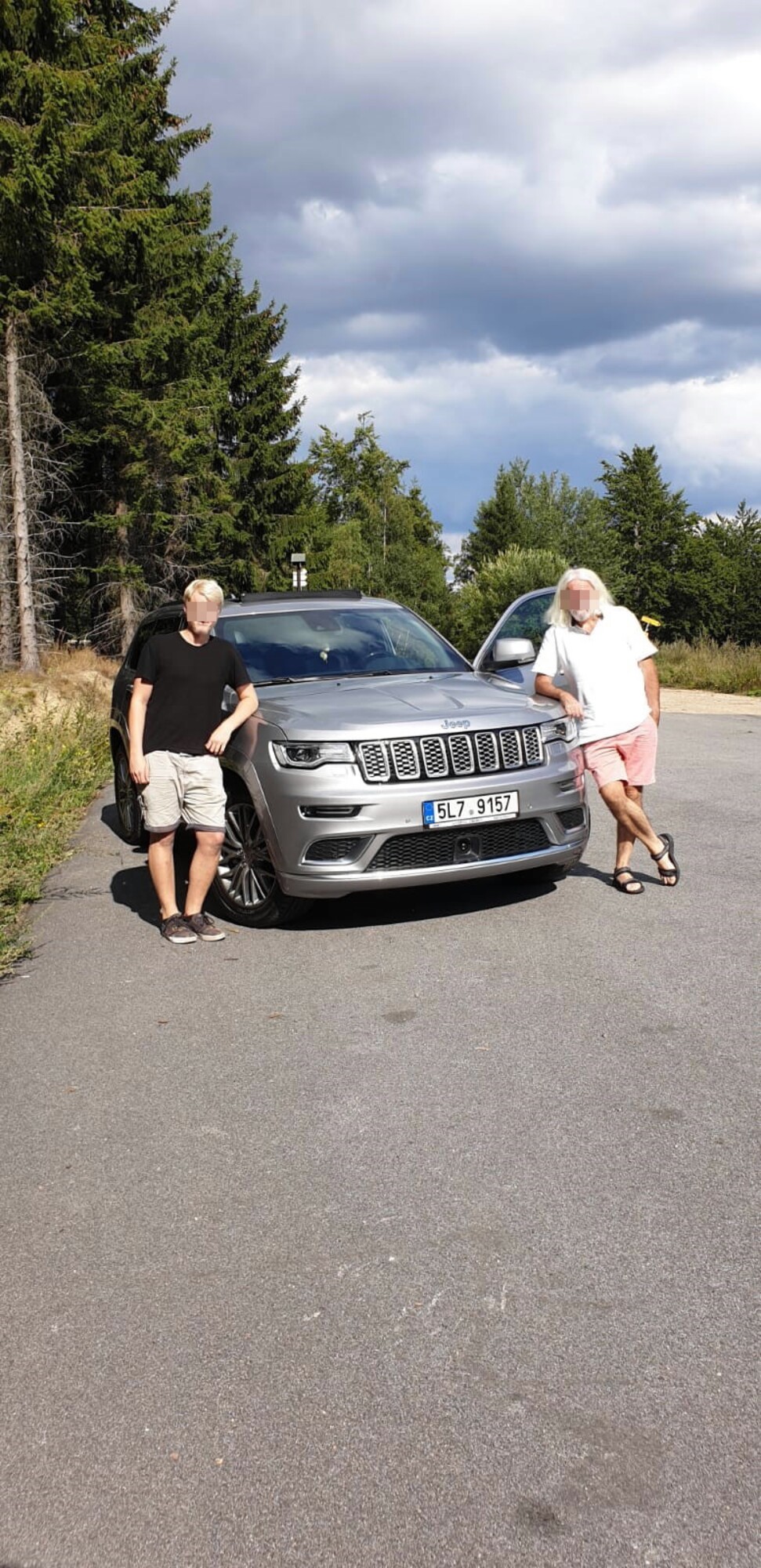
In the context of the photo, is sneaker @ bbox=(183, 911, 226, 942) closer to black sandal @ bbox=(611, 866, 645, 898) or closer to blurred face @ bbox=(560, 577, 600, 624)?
black sandal @ bbox=(611, 866, 645, 898)

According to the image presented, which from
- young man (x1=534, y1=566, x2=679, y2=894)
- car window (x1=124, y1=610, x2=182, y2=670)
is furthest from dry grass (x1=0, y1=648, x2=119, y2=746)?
young man (x1=534, y1=566, x2=679, y2=894)

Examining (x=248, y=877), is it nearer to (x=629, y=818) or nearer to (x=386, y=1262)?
(x=629, y=818)

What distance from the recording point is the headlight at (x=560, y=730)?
22.8 ft

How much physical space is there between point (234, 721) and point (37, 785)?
5318 mm

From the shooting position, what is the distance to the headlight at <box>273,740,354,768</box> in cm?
637

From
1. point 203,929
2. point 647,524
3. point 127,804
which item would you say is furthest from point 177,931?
point 647,524

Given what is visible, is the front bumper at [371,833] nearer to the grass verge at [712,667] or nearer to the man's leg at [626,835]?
the man's leg at [626,835]

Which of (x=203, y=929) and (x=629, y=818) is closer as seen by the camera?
(x=203, y=929)

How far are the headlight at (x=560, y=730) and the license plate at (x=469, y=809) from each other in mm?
522

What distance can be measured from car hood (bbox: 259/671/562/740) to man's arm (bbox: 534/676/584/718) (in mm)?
56

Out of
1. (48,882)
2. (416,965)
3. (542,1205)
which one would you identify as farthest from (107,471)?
(542,1205)

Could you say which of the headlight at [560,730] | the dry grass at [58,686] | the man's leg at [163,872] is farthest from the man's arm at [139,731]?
the dry grass at [58,686]

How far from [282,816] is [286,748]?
0.34m

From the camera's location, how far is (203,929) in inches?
261
